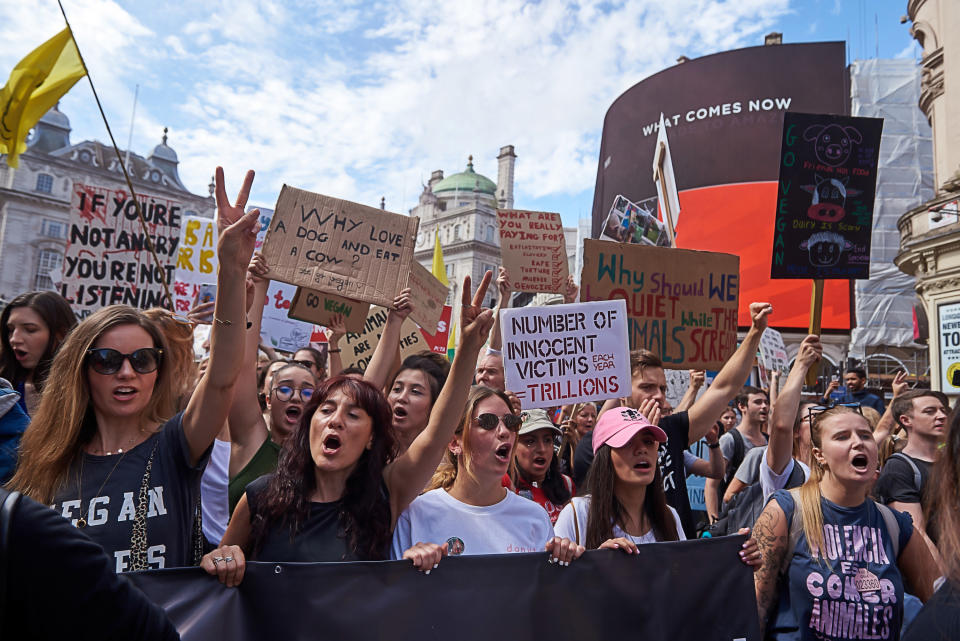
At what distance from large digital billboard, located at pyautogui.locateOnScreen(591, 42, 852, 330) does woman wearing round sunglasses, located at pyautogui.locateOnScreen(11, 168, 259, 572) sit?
95.2 feet

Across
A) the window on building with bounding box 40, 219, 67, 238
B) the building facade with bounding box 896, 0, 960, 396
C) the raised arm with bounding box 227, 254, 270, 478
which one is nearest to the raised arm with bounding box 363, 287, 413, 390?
the raised arm with bounding box 227, 254, 270, 478

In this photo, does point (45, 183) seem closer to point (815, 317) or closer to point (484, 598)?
point (815, 317)

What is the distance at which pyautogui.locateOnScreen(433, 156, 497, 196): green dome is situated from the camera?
65556mm

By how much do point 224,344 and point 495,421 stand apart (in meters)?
1.22

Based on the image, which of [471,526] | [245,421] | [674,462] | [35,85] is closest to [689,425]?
[674,462]

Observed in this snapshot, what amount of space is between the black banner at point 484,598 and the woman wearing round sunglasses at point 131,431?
0.21 m

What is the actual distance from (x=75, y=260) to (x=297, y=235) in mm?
Answer: 3448

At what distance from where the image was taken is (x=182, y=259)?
27.0 ft

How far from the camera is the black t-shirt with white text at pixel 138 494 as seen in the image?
7.25ft

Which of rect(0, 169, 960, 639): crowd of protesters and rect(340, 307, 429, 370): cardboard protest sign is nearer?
rect(0, 169, 960, 639): crowd of protesters

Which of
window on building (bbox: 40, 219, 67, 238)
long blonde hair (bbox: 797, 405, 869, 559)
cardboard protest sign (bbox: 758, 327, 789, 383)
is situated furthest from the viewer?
window on building (bbox: 40, 219, 67, 238)

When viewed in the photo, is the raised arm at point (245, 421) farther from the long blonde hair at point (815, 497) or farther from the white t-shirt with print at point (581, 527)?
the long blonde hair at point (815, 497)

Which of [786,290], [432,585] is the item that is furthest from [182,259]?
[786,290]

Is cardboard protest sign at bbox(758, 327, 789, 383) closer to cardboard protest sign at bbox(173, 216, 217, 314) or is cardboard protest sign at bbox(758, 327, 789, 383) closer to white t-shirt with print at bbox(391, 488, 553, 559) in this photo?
white t-shirt with print at bbox(391, 488, 553, 559)
